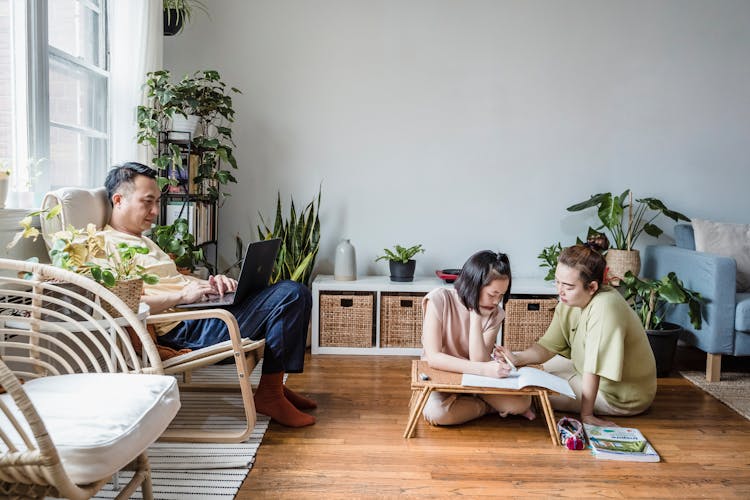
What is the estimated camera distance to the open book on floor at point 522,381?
2.50m

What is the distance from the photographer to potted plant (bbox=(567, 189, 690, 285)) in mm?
3994

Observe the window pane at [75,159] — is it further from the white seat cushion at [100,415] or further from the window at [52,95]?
the white seat cushion at [100,415]

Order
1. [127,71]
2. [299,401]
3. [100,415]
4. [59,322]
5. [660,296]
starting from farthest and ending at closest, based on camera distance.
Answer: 1. [660,296]
2. [127,71]
3. [299,401]
4. [59,322]
5. [100,415]

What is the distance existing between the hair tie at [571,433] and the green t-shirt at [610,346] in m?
0.23

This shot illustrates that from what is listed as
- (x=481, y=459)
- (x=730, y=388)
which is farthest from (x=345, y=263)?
(x=730, y=388)

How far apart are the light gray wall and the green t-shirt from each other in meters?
1.49

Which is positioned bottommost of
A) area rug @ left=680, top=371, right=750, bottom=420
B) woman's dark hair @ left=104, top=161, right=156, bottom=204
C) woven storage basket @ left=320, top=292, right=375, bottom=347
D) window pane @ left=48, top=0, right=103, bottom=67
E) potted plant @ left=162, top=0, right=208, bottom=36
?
area rug @ left=680, top=371, right=750, bottom=420

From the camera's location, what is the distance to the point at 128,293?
2020mm

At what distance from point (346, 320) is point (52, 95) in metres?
1.97

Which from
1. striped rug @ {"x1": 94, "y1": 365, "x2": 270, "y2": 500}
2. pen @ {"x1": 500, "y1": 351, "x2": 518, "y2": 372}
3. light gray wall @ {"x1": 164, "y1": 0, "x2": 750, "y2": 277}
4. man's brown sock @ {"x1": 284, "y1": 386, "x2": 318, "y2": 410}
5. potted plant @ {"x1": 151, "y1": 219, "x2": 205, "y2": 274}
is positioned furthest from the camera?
light gray wall @ {"x1": 164, "y1": 0, "x2": 750, "y2": 277}

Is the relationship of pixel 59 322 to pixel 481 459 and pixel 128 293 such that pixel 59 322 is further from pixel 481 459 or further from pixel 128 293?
pixel 481 459

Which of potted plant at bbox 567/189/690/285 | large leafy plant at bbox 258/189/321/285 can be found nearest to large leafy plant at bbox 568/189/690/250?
potted plant at bbox 567/189/690/285

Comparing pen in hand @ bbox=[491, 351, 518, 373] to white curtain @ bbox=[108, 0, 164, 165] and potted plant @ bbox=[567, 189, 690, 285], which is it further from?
white curtain @ bbox=[108, 0, 164, 165]

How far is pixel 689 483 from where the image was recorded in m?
2.25
